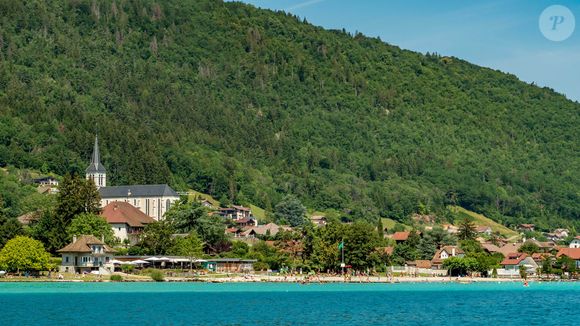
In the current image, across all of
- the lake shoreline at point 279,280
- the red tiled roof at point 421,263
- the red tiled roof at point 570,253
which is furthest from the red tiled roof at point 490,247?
the lake shoreline at point 279,280

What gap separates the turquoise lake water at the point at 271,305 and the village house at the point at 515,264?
Answer: 45293mm

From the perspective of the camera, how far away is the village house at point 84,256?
433ft

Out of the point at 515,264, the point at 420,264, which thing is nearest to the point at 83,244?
the point at 420,264

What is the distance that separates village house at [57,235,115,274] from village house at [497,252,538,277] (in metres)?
71.6

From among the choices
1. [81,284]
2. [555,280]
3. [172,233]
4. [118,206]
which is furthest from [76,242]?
[555,280]

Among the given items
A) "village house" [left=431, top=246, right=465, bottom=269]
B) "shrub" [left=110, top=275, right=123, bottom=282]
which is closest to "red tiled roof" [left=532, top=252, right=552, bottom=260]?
"village house" [left=431, top=246, right=465, bottom=269]

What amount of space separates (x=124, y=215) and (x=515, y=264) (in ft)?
213

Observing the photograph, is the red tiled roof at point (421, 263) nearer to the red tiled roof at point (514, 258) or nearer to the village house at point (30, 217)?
the red tiled roof at point (514, 258)

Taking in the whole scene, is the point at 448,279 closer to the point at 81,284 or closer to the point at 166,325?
the point at 81,284

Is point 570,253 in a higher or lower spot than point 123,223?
lower

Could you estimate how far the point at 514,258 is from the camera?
180 meters

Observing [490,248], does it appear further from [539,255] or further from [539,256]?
[539,256]

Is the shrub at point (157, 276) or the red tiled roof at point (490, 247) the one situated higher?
the red tiled roof at point (490, 247)

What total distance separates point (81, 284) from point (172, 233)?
30211 mm
